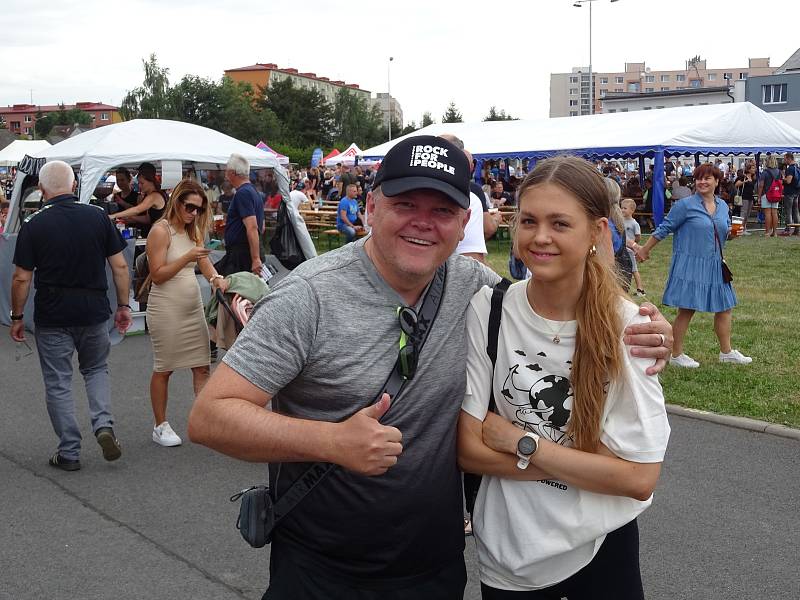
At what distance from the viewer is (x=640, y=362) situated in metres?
2.04

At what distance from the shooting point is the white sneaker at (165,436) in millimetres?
6320

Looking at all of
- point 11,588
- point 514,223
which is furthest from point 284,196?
point 514,223

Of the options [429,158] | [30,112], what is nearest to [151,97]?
[429,158]

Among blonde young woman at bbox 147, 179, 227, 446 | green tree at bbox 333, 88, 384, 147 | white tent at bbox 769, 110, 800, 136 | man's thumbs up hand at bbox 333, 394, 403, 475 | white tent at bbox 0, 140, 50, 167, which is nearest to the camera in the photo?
man's thumbs up hand at bbox 333, 394, 403, 475

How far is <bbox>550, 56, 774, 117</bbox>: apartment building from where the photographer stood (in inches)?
6496

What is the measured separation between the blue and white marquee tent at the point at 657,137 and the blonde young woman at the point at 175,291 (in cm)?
1491

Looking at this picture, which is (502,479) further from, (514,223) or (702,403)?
(702,403)

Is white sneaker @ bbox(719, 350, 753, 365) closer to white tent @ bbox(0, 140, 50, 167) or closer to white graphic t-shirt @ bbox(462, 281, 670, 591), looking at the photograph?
white graphic t-shirt @ bbox(462, 281, 670, 591)

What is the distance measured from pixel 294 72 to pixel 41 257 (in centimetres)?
15031

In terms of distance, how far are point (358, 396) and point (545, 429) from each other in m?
0.48

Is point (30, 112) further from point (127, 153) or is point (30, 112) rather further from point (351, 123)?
point (127, 153)

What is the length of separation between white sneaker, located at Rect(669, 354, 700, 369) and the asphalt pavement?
1675 mm

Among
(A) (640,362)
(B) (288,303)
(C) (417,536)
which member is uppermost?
(B) (288,303)

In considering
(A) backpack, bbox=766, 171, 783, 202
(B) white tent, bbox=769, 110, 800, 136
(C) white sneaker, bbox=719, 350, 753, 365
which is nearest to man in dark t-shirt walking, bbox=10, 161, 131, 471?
(C) white sneaker, bbox=719, 350, 753, 365
